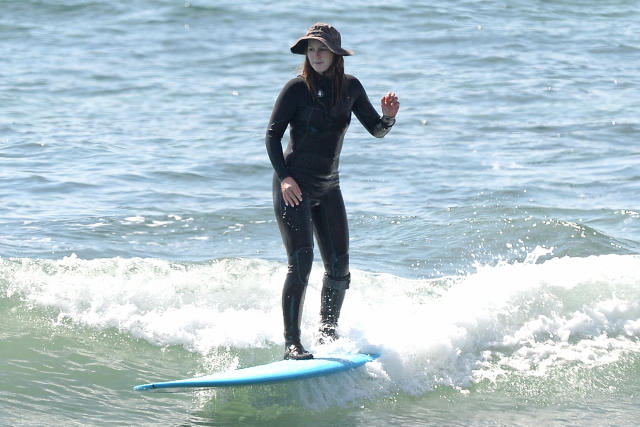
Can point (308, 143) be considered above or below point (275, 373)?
above

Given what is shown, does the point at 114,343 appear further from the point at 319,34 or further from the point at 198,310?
the point at 319,34

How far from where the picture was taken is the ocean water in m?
6.48

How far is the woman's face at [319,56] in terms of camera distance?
234 inches

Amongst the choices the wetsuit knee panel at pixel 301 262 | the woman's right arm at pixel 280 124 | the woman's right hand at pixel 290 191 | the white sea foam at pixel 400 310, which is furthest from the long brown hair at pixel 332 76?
the white sea foam at pixel 400 310

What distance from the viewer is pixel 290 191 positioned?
19.5ft

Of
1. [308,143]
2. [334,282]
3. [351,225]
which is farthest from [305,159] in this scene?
[351,225]

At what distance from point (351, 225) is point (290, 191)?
4.93m

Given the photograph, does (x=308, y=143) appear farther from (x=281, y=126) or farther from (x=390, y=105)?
(x=390, y=105)

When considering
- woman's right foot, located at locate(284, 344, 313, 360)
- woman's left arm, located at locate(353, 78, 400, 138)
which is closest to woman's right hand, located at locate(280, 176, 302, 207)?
woman's left arm, located at locate(353, 78, 400, 138)

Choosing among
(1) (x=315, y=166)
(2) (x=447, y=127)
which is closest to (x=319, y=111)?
(1) (x=315, y=166)

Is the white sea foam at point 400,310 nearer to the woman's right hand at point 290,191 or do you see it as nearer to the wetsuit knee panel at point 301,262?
the wetsuit knee panel at point 301,262

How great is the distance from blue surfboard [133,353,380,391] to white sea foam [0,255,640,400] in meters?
0.30

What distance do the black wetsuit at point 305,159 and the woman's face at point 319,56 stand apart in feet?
0.29

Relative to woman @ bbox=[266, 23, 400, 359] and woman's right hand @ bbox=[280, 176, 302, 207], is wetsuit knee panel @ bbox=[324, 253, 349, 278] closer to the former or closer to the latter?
woman @ bbox=[266, 23, 400, 359]
